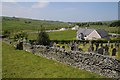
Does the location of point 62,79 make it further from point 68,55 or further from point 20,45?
point 20,45

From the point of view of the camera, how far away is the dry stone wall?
13.4m

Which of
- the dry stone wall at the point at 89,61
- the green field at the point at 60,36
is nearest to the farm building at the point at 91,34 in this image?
the green field at the point at 60,36

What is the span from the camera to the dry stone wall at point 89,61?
13445 mm

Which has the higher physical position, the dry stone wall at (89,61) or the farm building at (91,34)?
the farm building at (91,34)

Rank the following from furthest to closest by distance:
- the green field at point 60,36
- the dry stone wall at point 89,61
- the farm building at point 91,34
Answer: the green field at point 60,36
the farm building at point 91,34
the dry stone wall at point 89,61

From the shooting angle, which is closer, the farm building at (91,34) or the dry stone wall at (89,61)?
the dry stone wall at (89,61)

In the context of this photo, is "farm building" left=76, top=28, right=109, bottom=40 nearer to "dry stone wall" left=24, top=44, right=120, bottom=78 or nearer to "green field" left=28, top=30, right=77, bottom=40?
"green field" left=28, top=30, right=77, bottom=40

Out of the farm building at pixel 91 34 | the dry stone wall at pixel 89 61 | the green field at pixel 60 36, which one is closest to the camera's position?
the dry stone wall at pixel 89 61

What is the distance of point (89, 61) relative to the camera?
1551 centimetres

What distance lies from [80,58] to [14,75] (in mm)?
5172

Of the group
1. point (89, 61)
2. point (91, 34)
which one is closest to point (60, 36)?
point (91, 34)

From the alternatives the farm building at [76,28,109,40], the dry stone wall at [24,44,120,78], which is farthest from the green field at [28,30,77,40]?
the dry stone wall at [24,44,120,78]

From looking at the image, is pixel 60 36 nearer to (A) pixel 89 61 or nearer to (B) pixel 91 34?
(B) pixel 91 34

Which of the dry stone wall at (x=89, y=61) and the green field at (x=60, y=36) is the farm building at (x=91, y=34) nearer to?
Result: the green field at (x=60, y=36)
